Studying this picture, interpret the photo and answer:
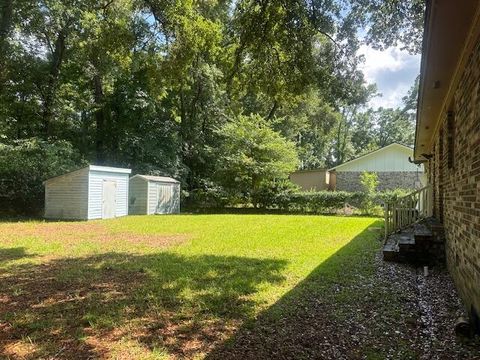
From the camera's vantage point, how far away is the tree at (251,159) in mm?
21844

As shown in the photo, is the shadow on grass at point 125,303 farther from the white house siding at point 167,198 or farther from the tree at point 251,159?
the tree at point 251,159

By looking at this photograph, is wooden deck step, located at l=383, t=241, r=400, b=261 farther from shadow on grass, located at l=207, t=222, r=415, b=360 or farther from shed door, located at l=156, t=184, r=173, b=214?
shed door, located at l=156, t=184, r=173, b=214

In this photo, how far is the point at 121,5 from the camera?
409 inches

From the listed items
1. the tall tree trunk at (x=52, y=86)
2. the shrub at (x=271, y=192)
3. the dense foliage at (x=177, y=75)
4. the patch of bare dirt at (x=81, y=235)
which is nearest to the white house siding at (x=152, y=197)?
the dense foliage at (x=177, y=75)

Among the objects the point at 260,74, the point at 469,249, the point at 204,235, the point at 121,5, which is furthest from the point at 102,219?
the point at 469,249

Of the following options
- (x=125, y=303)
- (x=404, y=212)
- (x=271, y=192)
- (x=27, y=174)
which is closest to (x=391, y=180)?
(x=271, y=192)

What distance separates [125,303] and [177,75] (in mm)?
6307

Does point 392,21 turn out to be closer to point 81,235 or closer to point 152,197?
point 81,235

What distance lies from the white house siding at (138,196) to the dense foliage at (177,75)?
2.52 metres

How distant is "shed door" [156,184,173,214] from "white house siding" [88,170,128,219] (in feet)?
7.54

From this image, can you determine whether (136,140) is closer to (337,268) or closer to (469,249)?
(337,268)

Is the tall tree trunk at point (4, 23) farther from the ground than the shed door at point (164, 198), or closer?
farther from the ground

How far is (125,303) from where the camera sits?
4723mm

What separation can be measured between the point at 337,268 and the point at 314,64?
13.1 ft
